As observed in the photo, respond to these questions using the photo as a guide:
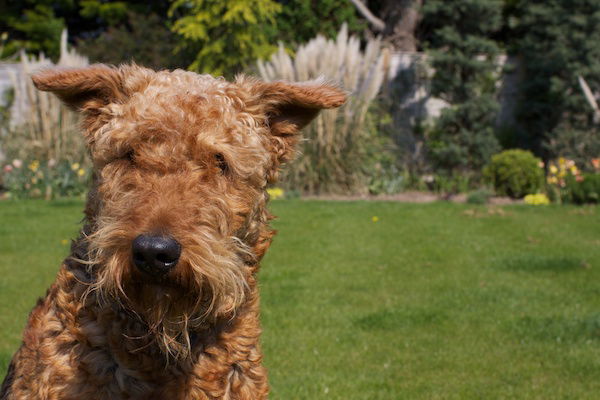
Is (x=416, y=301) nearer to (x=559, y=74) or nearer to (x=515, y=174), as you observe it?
(x=515, y=174)

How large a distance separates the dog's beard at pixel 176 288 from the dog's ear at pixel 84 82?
1.58 feet

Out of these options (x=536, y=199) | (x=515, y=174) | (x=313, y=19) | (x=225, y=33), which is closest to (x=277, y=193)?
(x=515, y=174)

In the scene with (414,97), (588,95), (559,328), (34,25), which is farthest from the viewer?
(34,25)

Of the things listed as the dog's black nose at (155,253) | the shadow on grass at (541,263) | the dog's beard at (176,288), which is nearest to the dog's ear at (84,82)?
the dog's beard at (176,288)

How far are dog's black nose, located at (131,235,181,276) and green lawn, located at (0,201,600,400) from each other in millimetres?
676

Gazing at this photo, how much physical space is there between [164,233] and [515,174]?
1048 centimetres

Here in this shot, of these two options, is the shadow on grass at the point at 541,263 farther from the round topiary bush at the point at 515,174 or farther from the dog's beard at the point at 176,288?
the dog's beard at the point at 176,288

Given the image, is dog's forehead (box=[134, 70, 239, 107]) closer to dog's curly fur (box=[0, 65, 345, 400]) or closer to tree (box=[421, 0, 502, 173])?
dog's curly fur (box=[0, 65, 345, 400])

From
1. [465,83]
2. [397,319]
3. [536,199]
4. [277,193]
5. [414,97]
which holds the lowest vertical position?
[397,319]

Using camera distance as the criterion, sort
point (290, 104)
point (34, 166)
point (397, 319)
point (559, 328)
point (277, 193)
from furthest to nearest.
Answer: point (34, 166)
point (277, 193)
point (397, 319)
point (559, 328)
point (290, 104)

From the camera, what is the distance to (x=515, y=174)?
11578 millimetres

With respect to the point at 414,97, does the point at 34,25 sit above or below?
above

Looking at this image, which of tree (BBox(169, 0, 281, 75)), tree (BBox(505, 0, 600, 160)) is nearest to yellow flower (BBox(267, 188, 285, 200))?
tree (BBox(169, 0, 281, 75))

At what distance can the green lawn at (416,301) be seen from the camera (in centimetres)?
425
